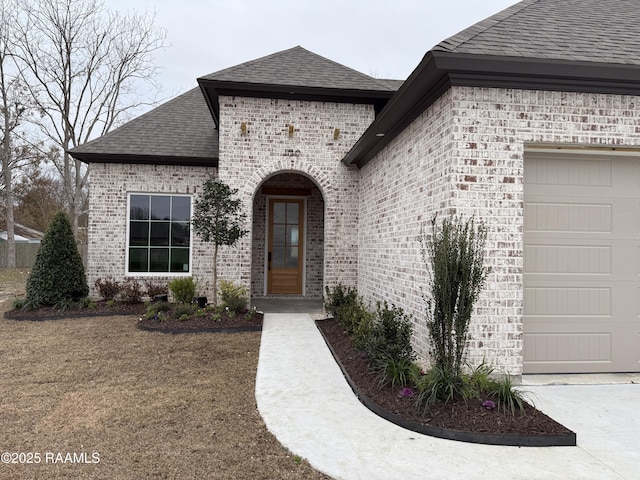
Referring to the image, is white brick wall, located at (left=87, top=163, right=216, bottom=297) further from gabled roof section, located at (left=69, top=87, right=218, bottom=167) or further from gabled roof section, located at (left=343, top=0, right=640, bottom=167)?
gabled roof section, located at (left=343, top=0, right=640, bottom=167)

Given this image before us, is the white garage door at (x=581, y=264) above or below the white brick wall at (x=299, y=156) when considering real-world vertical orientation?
below

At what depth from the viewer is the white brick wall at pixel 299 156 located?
9266mm

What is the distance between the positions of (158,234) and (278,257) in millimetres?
3274

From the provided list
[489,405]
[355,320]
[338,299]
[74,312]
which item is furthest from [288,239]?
[489,405]

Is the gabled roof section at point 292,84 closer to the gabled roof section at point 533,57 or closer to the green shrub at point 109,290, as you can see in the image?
the gabled roof section at point 533,57

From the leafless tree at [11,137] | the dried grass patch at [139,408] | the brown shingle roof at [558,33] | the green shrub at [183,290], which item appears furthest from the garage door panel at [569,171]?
the leafless tree at [11,137]

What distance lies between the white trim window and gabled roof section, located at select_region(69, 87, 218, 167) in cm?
97

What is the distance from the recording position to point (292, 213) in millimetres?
12352

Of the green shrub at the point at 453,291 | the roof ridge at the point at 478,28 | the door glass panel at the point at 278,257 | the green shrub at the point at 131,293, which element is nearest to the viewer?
the green shrub at the point at 453,291

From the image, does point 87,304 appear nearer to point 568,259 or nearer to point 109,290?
point 109,290

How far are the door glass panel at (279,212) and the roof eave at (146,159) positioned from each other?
2340mm

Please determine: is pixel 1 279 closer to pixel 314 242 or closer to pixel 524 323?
pixel 314 242

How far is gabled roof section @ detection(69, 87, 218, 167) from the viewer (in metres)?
10.2

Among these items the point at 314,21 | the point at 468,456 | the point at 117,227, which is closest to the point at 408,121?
the point at 468,456
